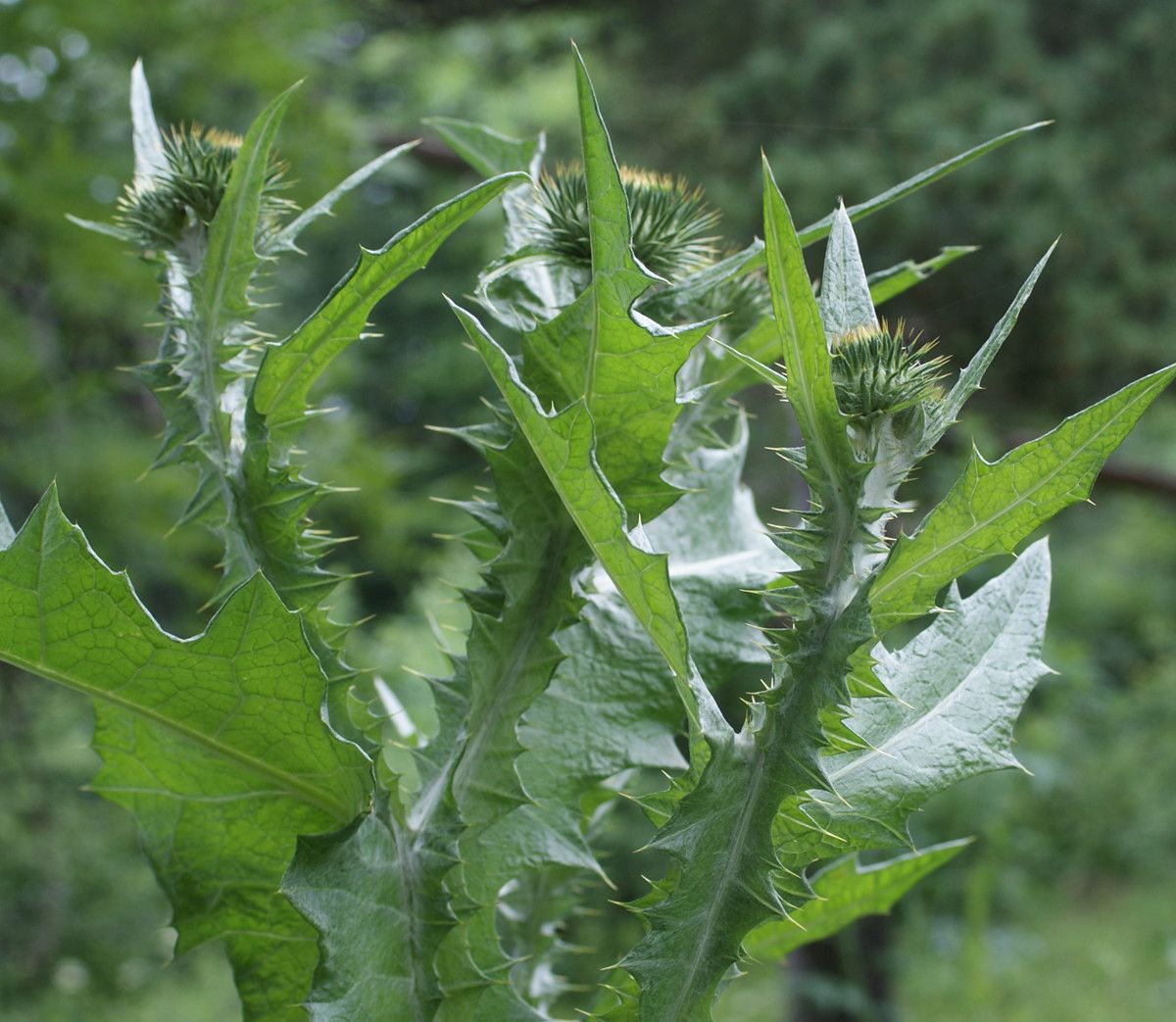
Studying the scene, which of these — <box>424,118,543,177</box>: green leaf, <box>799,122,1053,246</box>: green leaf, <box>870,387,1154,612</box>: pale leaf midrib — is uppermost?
<box>799,122,1053,246</box>: green leaf

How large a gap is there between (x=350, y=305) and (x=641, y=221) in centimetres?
37

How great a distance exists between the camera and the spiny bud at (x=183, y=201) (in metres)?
1.04

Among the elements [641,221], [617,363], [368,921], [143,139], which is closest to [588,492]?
[617,363]

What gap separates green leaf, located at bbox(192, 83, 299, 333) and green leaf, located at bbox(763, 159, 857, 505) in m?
0.40

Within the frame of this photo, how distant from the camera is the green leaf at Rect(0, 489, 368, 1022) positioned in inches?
30.4

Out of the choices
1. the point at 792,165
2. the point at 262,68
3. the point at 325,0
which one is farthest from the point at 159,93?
the point at 792,165

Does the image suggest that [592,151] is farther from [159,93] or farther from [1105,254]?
[1105,254]

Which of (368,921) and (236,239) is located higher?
(236,239)

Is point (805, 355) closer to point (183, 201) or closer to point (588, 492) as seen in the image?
point (588, 492)

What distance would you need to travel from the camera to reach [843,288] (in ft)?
2.65

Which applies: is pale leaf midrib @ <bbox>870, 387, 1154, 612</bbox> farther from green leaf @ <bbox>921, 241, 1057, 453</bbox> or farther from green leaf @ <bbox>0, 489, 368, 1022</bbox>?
green leaf @ <bbox>0, 489, 368, 1022</bbox>

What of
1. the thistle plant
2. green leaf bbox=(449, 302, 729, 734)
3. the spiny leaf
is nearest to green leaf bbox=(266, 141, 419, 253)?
the thistle plant

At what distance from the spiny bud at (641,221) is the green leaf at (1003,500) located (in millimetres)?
358

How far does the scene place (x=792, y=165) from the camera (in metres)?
7.17
